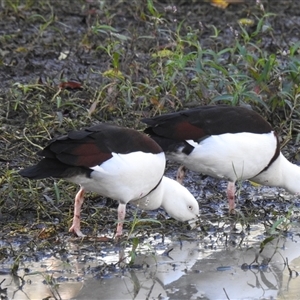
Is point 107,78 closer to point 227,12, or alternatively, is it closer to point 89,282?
point 227,12

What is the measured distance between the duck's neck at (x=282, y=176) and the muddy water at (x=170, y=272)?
2.61 ft

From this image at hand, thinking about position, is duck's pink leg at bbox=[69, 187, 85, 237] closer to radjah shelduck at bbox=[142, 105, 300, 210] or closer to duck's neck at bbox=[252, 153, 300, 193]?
radjah shelduck at bbox=[142, 105, 300, 210]

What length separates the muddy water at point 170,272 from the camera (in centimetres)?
512

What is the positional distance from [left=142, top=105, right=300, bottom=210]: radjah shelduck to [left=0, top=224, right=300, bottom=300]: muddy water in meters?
0.62

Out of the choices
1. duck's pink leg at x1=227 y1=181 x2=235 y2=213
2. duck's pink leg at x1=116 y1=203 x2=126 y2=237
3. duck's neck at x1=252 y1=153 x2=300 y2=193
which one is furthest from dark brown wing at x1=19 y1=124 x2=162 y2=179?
duck's neck at x1=252 y1=153 x2=300 y2=193

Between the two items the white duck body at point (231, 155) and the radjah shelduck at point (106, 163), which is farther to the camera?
the white duck body at point (231, 155)

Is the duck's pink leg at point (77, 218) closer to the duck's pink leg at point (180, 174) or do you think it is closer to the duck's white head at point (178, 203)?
the duck's white head at point (178, 203)

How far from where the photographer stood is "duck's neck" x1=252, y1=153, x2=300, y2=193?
273 inches

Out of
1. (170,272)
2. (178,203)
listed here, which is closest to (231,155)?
(178,203)

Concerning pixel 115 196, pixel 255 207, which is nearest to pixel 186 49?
pixel 255 207

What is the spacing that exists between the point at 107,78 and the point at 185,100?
918 mm

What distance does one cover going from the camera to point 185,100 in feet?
27.3

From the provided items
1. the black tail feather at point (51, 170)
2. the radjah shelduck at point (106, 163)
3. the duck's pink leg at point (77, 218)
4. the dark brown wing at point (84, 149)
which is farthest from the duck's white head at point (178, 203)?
the black tail feather at point (51, 170)

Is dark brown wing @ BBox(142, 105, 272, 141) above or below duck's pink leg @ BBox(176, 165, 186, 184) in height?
above
